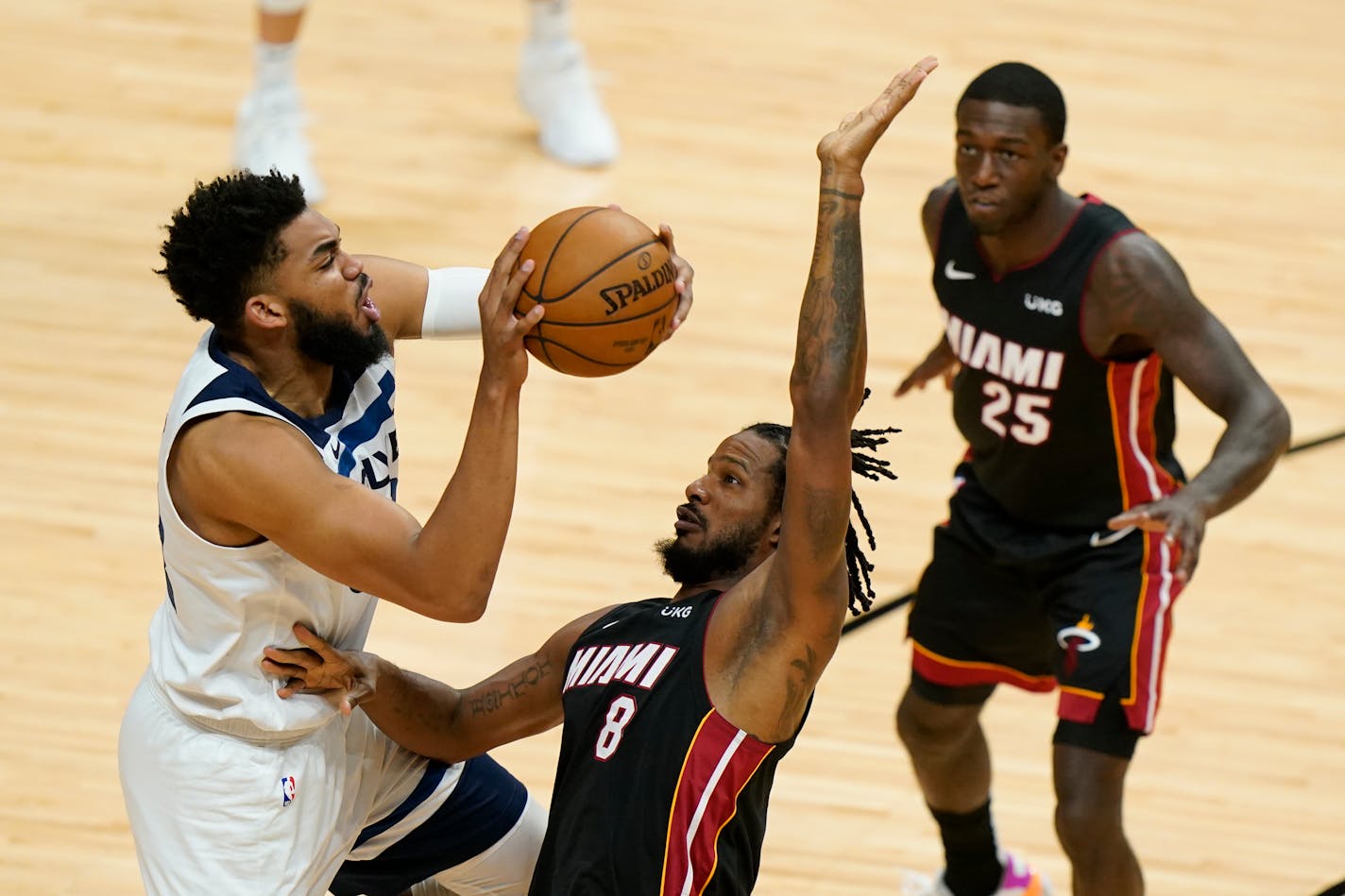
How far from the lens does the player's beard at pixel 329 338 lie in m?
3.26

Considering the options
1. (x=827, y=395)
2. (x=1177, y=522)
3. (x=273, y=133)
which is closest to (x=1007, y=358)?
(x=1177, y=522)

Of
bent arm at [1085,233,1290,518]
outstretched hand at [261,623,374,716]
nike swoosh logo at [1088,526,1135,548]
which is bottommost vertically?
nike swoosh logo at [1088,526,1135,548]

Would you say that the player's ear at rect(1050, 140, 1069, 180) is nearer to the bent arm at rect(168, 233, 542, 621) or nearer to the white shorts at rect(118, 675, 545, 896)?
the bent arm at rect(168, 233, 542, 621)

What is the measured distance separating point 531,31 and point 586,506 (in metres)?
3.28

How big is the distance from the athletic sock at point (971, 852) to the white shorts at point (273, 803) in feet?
4.83

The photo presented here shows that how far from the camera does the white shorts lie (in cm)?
338

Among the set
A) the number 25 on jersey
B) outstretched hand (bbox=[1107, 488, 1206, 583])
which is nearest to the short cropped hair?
the number 25 on jersey

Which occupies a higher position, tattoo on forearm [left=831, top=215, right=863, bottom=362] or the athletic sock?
tattoo on forearm [left=831, top=215, right=863, bottom=362]

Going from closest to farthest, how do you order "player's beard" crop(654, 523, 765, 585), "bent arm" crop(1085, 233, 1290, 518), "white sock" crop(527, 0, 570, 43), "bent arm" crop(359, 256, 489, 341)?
"player's beard" crop(654, 523, 765, 585), "bent arm" crop(359, 256, 489, 341), "bent arm" crop(1085, 233, 1290, 518), "white sock" crop(527, 0, 570, 43)

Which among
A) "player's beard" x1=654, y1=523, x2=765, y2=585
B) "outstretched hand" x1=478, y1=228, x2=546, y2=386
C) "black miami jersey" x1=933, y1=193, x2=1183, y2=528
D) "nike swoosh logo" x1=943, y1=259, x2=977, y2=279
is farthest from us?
"nike swoosh logo" x1=943, y1=259, x2=977, y2=279

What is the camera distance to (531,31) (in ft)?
28.9

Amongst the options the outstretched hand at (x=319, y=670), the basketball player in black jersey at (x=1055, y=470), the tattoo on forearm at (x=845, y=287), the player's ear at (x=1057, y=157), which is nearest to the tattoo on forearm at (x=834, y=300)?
the tattoo on forearm at (x=845, y=287)

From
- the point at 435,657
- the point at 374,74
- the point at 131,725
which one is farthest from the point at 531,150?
the point at 131,725

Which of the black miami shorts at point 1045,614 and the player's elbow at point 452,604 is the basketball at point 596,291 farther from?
the black miami shorts at point 1045,614
